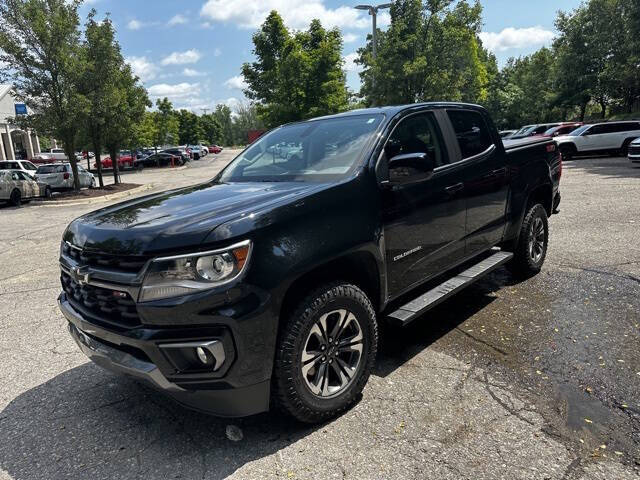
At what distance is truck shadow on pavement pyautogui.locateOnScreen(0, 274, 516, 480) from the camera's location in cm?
264

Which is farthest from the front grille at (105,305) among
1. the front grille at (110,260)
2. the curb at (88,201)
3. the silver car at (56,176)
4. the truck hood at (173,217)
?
the silver car at (56,176)

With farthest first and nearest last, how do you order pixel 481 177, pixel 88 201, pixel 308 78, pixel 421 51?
1. pixel 421 51
2. pixel 308 78
3. pixel 88 201
4. pixel 481 177

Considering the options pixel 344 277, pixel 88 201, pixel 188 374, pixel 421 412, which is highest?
pixel 344 277

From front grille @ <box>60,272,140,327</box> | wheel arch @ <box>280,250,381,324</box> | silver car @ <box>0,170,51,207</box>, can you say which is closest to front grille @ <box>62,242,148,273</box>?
Result: front grille @ <box>60,272,140,327</box>

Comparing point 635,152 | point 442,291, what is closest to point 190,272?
point 442,291

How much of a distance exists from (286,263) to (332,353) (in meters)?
0.71

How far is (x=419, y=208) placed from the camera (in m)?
3.54

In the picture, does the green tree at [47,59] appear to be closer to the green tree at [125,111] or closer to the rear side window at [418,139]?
the green tree at [125,111]

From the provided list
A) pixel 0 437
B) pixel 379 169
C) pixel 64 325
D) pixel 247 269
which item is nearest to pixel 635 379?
pixel 379 169

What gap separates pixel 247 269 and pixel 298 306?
41 centimetres

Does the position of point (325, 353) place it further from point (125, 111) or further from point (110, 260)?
point (125, 111)

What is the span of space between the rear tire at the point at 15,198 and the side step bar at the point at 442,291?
728 inches

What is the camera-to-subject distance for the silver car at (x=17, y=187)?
17.2 m

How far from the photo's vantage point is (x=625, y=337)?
3.90 metres
